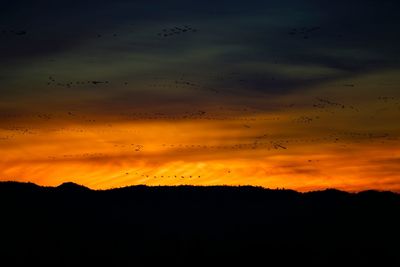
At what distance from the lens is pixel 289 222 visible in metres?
160

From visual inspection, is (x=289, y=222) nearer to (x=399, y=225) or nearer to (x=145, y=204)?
(x=399, y=225)

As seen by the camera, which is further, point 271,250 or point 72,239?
point 72,239

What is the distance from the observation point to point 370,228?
157375mm

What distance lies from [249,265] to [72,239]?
3930 cm

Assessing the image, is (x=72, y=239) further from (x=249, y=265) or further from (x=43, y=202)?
(x=249, y=265)

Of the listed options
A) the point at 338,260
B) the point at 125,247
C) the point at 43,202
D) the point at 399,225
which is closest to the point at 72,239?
the point at 125,247

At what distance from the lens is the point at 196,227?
167000mm

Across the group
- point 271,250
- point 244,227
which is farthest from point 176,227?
point 271,250

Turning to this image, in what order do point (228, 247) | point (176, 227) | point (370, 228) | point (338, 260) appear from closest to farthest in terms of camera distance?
point (338, 260) → point (228, 247) → point (370, 228) → point (176, 227)

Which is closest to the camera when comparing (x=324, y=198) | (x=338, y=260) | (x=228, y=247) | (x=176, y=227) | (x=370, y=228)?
(x=338, y=260)

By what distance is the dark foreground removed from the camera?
14000 cm

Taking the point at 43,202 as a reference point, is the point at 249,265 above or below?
below

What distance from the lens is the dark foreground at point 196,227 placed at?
459 ft

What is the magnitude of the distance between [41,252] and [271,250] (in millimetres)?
44093
